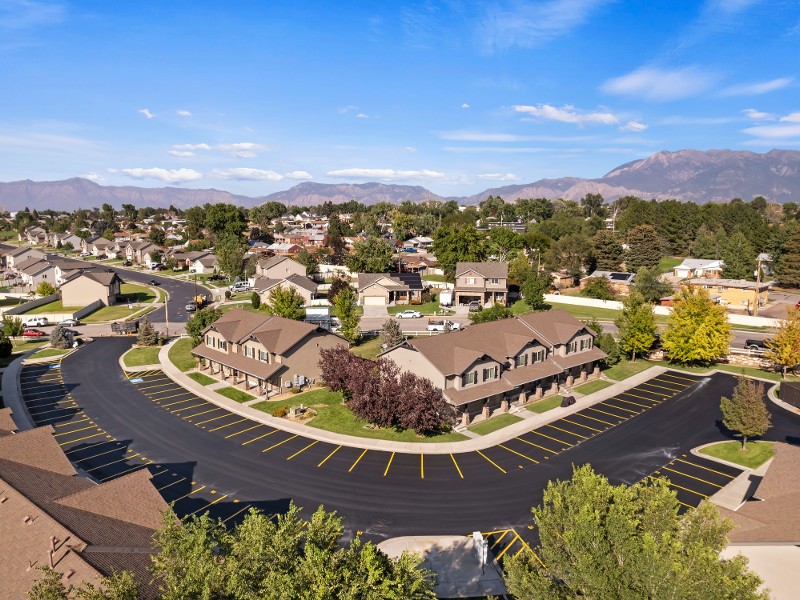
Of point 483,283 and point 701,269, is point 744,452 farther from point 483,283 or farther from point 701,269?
point 701,269

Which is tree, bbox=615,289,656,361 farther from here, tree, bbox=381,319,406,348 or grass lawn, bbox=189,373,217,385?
grass lawn, bbox=189,373,217,385

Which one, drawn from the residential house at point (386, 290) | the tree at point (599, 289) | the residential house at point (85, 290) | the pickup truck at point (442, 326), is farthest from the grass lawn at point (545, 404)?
the residential house at point (85, 290)

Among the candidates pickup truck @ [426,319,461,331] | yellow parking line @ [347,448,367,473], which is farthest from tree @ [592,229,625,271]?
yellow parking line @ [347,448,367,473]

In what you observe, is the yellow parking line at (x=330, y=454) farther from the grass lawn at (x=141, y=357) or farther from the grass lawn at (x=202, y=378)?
the grass lawn at (x=141, y=357)

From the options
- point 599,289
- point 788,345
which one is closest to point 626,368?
point 788,345

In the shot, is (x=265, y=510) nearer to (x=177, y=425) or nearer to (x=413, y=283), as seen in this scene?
(x=177, y=425)

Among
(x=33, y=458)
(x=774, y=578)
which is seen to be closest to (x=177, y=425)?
(x=33, y=458)
